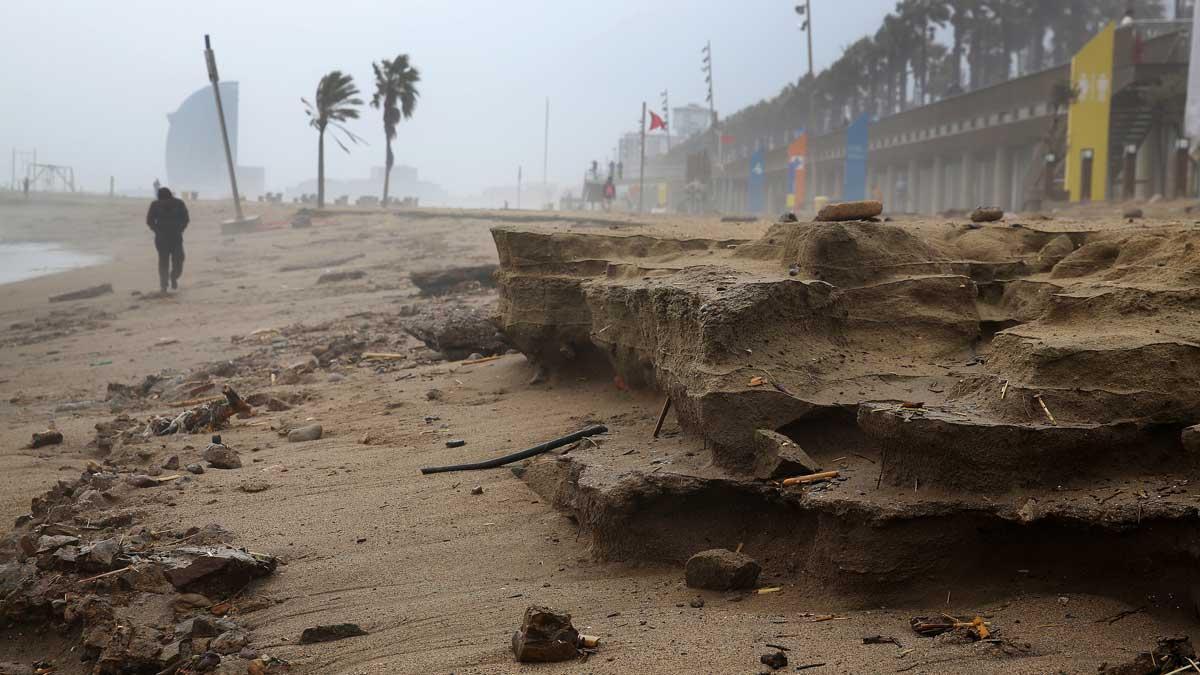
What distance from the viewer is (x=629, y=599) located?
12.6ft

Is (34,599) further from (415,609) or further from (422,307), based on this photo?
(422,307)

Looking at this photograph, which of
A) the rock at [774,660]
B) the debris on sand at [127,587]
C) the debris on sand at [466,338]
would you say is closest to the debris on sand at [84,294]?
the debris on sand at [466,338]

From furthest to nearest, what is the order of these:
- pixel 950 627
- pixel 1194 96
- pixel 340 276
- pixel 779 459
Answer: pixel 1194 96 → pixel 340 276 → pixel 779 459 → pixel 950 627

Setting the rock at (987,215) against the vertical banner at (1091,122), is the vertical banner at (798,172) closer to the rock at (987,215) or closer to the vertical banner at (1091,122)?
the vertical banner at (1091,122)

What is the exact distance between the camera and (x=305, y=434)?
6.72 meters

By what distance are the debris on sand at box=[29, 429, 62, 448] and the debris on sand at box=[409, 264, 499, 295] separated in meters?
7.05

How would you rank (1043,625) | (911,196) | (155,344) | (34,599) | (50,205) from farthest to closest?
(50,205) → (911,196) → (155,344) → (34,599) → (1043,625)

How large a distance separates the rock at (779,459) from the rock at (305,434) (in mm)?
3647

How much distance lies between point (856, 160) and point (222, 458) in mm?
27862

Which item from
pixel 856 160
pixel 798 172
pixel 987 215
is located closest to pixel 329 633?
pixel 987 215

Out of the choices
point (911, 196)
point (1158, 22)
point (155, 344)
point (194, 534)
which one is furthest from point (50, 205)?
point (194, 534)

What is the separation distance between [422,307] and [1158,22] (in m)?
22.3

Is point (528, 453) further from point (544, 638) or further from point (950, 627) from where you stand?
point (950, 627)

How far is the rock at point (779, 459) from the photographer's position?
3.95m
